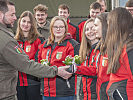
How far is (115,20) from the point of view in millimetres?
2688

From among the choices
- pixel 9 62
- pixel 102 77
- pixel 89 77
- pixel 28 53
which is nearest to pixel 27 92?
pixel 28 53

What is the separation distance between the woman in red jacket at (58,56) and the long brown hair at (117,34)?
5.73 ft

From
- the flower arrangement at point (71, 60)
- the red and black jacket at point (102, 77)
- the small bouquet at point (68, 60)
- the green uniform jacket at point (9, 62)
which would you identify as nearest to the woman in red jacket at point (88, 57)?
the flower arrangement at point (71, 60)

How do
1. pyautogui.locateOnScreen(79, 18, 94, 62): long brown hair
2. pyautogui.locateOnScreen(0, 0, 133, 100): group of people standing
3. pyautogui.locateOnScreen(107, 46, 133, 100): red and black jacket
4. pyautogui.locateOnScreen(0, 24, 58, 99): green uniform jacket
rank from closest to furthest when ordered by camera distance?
pyautogui.locateOnScreen(107, 46, 133, 100): red and black jacket < pyautogui.locateOnScreen(0, 0, 133, 100): group of people standing < pyautogui.locateOnScreen(0, 24, 58, 99): green uniform jacket < pyautogui.locateOnScreen(79, 18, 94, 62): long brown hair

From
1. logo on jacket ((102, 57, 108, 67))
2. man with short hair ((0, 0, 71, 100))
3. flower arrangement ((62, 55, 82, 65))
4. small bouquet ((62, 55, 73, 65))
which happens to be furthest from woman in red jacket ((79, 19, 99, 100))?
man with short hair ((0, 0, 71, 100))

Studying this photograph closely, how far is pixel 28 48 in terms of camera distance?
5125mm

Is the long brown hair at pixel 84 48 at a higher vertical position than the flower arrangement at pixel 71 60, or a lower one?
higher

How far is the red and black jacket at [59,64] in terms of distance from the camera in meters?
4.33

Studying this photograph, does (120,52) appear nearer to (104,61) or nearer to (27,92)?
(104,61)

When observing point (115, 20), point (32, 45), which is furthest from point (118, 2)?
point (115, 20)

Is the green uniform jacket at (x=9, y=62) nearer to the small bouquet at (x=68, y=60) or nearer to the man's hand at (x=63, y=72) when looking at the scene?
the man's hand at (x=63, y=72)

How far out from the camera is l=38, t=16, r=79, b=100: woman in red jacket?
433 cm

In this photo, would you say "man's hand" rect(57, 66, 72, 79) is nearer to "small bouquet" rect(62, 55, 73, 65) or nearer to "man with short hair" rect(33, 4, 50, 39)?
"small bouquet" rect(62, 55, 73, 65)

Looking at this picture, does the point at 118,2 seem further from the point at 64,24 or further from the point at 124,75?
the point at 124,75
